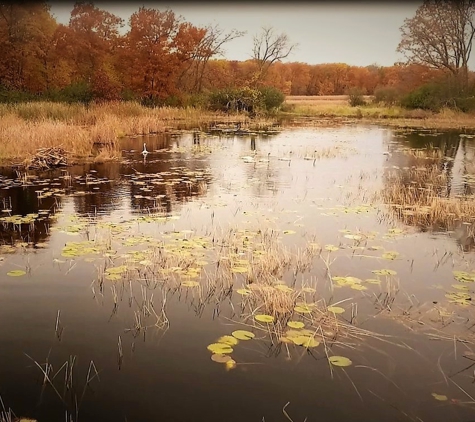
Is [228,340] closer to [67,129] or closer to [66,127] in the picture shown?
[67,129]

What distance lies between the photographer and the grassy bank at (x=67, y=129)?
11312mm

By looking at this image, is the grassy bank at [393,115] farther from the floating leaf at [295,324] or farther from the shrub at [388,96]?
the floating leaf at [295,324]

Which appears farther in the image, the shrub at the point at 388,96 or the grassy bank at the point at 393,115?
the shrub at the point at 388,96

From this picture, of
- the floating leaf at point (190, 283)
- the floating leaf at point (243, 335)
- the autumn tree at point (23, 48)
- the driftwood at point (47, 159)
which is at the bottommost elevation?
the floating leaf at point (243, 335)

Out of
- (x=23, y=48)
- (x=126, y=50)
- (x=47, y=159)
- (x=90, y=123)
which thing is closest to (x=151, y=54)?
(x=126, y=50)

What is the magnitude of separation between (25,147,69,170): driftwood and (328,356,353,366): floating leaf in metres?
8.76

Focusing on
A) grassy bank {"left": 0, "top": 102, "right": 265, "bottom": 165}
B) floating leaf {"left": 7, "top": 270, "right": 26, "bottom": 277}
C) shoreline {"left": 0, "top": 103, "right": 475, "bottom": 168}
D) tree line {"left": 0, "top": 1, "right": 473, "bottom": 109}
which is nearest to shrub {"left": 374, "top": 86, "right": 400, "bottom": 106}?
tree line {"left": 0, "top": 1, "right": 473, "bottom": 109}

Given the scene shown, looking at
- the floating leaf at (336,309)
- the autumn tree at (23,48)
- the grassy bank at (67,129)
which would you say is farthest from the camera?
the autumn tree at (23,48)

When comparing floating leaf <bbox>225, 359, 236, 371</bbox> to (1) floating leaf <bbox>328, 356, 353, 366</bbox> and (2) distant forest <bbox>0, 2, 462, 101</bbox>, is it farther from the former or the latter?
(2) distant forest <bbox>0, 2, 462, 101</bbox>

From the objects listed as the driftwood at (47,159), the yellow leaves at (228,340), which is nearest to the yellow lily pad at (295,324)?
the yellow leaves at (228,340)

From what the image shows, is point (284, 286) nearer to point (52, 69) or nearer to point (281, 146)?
point (281, 146)

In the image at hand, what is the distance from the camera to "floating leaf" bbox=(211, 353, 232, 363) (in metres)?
3.01

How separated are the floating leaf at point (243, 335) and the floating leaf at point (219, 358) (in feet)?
0.79

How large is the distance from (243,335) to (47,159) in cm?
853
